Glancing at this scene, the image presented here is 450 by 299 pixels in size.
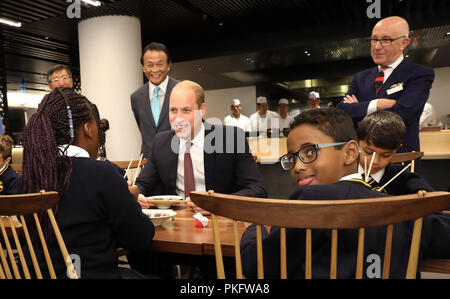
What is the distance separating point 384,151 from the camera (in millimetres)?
1715

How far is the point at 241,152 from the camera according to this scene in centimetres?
211

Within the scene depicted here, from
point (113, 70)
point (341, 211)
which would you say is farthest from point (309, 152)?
point (113, 70)

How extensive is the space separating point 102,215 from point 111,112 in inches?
193

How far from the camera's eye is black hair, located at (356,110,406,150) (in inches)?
68.3

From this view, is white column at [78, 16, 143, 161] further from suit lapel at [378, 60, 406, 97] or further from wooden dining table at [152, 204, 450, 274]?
wooden dining table at [152, 204, 450, 274]

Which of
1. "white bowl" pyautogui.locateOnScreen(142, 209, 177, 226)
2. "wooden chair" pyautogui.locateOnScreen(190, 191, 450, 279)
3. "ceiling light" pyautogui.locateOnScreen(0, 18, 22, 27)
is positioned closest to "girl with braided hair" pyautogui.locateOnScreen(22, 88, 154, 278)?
"white bowl" pyautogui.locateOnScreen(142, 209, 177, 226)

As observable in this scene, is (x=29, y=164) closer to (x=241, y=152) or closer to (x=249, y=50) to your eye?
(x=241, y=152)

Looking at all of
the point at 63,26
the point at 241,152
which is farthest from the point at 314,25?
the point at 241,152

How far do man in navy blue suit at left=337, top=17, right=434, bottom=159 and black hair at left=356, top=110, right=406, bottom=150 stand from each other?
2.01ft

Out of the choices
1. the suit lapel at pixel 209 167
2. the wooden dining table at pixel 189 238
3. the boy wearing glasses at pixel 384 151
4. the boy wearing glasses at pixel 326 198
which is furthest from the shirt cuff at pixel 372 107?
the wooden dining table at pixel 189 238

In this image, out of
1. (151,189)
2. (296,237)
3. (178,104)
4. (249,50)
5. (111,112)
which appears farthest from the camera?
(249,50)

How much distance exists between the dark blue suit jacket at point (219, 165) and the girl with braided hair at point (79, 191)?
34.5 inches

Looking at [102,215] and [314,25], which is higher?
[314,25]

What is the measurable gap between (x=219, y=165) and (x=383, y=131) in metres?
0.89
